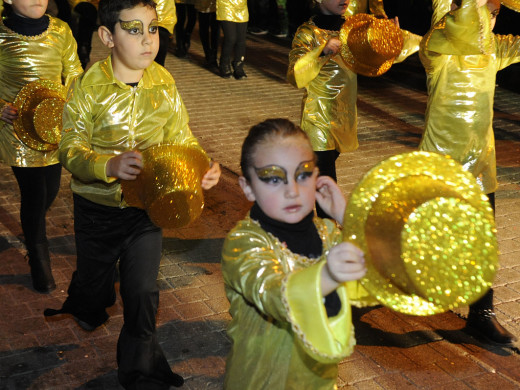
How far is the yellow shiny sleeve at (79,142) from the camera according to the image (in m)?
3.49

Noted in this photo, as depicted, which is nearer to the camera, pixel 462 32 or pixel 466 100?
pixel 462 32

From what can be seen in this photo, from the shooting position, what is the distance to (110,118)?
373cm

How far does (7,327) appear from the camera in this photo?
4.67 m

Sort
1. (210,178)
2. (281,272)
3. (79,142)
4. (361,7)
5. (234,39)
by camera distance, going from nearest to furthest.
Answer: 1. (281,272)
2. (210,178)
3. (79,142)
4. (361,7)
5. (234,39)

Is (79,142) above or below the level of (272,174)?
below

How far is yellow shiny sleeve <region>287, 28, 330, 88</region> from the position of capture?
4953mm

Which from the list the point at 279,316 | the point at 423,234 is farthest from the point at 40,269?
the point at 423,234

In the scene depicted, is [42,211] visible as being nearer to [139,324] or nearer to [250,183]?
[139,324]

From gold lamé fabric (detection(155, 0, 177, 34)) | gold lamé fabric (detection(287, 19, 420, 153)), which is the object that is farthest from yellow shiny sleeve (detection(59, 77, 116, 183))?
gold lamé fabric (detection(155, 0, 177, 34))

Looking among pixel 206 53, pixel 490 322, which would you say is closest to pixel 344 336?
pixel 490 322

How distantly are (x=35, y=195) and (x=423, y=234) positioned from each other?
3.57 meters

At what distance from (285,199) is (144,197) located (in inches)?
44.0

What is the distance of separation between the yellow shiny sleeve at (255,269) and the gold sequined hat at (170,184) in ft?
2.44

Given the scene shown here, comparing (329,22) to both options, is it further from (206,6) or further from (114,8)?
(206,6)
